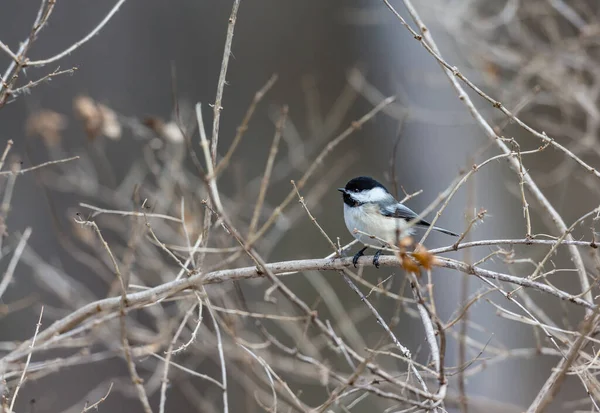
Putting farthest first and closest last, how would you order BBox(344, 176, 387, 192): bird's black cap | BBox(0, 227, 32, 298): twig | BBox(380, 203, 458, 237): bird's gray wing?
1. BBox(344, 176, 387, 192): bird's black cap
2. BBox(380, 203, 458, 237): bird's gray wing
3. BBox(0, 227, 32, 298): twig

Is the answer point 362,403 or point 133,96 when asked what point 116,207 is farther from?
point 362,403

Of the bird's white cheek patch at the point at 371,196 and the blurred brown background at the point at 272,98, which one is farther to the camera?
the blurred brown background at the point at 272,98

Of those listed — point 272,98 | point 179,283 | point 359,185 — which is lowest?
point 179,283

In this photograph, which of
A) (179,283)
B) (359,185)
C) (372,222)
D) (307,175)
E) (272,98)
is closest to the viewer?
(307,175)

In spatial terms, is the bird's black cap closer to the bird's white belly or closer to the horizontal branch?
the bird's white belly

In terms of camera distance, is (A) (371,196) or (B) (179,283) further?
(A) (371,196)

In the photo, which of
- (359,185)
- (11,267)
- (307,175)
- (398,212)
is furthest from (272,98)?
(307,175)

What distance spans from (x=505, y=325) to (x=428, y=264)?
652 centimetres

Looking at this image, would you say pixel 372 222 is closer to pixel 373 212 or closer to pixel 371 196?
pixel 373 212

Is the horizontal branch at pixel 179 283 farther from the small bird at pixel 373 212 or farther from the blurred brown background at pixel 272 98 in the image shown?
the blurred brown background at pixel 272 98

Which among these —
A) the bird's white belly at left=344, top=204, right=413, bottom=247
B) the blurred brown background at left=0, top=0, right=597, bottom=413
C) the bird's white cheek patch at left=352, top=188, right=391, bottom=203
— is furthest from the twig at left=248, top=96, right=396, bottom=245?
the blurred brown background at left=0, top=0, right=597, bottom=413

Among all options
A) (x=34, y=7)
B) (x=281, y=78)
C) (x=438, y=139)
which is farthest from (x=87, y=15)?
(x=438, y=139)

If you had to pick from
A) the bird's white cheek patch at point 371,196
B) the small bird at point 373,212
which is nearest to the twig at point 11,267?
the small bird at point 373,212

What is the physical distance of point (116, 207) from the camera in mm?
5262
